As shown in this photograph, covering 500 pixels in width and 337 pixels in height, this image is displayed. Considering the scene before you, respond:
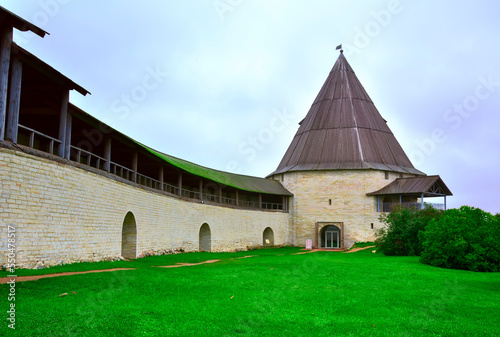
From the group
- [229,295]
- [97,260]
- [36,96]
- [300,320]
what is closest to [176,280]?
[229,295]

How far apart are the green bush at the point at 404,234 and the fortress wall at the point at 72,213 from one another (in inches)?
419

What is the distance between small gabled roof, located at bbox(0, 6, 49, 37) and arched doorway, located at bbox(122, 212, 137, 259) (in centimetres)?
892

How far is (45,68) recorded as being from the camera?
11586 mm

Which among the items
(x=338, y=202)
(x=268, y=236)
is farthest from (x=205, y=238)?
(x=338, y=202)

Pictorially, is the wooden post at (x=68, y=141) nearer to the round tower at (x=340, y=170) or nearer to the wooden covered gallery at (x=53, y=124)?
the wooden covered gallery at (x=53, y=124)

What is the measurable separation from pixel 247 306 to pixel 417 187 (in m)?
29.5

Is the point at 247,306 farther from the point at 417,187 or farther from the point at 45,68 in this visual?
the point at 417,187

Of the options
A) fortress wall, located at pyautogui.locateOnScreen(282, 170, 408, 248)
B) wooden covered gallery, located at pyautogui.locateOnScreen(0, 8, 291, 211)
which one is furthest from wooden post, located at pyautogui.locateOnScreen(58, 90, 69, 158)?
fortress wall, located at pyautogui.locateOnScreen(282, 170, 408, 248)

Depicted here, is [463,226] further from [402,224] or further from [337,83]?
[337,83]

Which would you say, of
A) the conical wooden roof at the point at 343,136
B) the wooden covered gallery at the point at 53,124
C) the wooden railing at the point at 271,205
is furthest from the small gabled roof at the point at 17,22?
the conical wooden roof at the point at 343,136

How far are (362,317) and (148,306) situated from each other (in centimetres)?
344

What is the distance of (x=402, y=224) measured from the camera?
22438mm

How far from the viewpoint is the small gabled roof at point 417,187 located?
33.5 metres

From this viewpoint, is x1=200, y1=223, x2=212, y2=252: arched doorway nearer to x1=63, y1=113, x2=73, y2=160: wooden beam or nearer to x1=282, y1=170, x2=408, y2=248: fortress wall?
x1=282, y1=170, x2=408, y2=248: fortress wall
